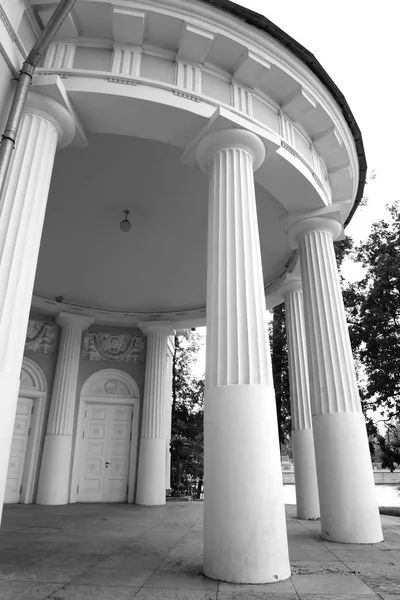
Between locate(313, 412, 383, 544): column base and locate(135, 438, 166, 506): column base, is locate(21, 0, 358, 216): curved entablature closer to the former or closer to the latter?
locate(313, 412, 383, 544): column base

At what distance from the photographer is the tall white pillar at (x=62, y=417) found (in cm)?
1355

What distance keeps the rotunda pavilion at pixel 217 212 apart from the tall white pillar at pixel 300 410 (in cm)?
4

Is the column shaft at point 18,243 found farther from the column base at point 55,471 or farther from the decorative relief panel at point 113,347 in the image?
the decorative relief panel at point 113,347

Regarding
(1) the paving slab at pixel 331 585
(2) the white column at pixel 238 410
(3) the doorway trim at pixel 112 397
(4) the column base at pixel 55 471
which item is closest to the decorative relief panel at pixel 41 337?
(3) the doorway trim at pixel 112 397

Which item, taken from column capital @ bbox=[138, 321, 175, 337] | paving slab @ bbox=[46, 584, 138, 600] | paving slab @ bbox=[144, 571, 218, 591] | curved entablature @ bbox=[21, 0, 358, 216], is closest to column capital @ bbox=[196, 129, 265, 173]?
curved entablature @ bbox=[21, 0, 358, 216]

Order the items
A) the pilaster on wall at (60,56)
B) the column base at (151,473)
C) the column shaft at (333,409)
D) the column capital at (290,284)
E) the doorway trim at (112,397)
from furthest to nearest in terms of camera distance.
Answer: the doorway trim at (112,397) < the column base at (151,473) < the column capital at (290,284) < the column shaft at (333,409) < the pilaster on wall at (60,56)

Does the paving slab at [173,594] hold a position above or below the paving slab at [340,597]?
above

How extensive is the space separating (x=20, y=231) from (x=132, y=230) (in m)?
6.60

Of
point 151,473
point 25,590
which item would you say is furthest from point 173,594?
point 151,473

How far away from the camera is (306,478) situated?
9.78 meters

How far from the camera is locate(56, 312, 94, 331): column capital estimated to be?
50.1 feet

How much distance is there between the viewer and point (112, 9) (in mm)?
6348

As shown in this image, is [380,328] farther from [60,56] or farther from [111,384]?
[60,56]

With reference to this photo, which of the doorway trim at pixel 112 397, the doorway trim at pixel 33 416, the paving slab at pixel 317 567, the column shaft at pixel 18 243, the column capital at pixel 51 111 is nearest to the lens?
the column shaft at pixel 18 243
